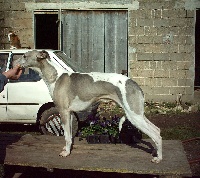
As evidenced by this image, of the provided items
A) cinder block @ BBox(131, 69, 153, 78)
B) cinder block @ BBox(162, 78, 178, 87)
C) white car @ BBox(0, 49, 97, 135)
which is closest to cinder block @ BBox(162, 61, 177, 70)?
cinder block @ BBox(162, 78, 178, 87)

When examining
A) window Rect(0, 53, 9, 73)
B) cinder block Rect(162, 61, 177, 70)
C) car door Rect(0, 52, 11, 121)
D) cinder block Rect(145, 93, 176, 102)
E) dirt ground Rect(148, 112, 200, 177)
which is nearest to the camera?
dirt ground Rect(148, 112, 200, 177)

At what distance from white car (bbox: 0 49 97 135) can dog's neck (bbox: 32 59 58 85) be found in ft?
6.43

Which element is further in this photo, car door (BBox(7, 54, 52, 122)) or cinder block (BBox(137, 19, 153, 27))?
cinder block (BBox(137, 19, 153, 27))

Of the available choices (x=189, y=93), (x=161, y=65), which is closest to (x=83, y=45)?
(x=161, y=65)

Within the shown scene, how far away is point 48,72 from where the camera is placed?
14.9 feet

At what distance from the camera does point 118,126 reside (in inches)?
185

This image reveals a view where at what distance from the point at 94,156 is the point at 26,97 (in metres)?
3.16

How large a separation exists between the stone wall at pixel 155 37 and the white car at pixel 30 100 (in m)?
3.47

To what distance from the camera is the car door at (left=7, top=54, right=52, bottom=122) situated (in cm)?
668

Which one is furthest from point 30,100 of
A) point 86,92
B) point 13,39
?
point 13,39

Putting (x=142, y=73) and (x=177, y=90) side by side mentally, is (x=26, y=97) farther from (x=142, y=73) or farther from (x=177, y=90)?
(x=177, y=90)

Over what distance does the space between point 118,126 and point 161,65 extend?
18.5 feet

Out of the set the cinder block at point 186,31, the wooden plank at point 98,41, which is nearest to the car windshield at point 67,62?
the wooden plank at point 98,41

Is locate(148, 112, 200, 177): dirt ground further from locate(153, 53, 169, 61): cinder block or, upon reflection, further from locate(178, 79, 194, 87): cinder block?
locate(153, 53, 169, 61): cinder block
